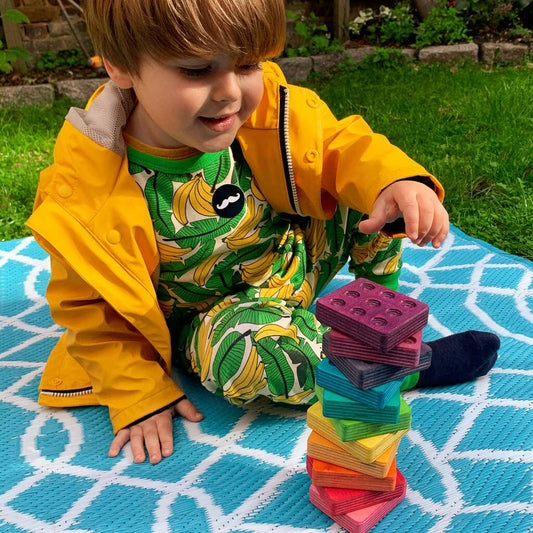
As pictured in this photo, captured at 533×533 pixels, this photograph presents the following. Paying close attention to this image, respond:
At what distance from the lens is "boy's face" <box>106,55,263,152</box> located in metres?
1.17

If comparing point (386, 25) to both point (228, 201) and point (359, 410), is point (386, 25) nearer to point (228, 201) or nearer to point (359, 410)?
point (228, 201)

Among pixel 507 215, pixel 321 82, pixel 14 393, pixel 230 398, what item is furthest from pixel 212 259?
pixel 321 82

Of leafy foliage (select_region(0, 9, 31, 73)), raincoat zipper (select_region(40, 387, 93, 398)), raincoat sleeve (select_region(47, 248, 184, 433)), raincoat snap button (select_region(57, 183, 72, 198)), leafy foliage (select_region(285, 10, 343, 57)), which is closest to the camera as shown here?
raincoat snap button (select_region(57, 183, 72, 198))

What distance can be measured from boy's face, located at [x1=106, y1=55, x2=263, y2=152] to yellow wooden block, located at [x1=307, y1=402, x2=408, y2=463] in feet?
1.79

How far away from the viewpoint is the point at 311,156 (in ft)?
4.56

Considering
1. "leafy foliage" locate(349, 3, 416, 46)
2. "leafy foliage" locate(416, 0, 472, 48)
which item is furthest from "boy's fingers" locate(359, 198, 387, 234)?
"leafy foliage" locate(349, 3, 416, 46)

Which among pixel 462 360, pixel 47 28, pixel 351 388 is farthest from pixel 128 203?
pixel 47 28

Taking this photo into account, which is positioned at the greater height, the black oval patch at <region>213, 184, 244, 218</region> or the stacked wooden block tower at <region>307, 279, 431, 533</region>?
the black oval patch at <region>213, 184, 244, 218</region>

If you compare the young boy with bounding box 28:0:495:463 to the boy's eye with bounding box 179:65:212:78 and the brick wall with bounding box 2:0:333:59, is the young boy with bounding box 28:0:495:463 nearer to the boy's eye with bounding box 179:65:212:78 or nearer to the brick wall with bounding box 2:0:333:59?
the boy's eye with bounding box 179:65:212:78

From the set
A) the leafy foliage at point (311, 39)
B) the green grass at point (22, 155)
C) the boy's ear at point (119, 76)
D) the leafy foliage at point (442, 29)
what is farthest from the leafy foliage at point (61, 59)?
the boy's ear at point (119, 76)

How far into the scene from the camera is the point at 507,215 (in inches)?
88.7

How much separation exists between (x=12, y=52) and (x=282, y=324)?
3.31 m

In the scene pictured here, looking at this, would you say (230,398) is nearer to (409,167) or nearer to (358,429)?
(358,429)

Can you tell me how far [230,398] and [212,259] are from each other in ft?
1.04
